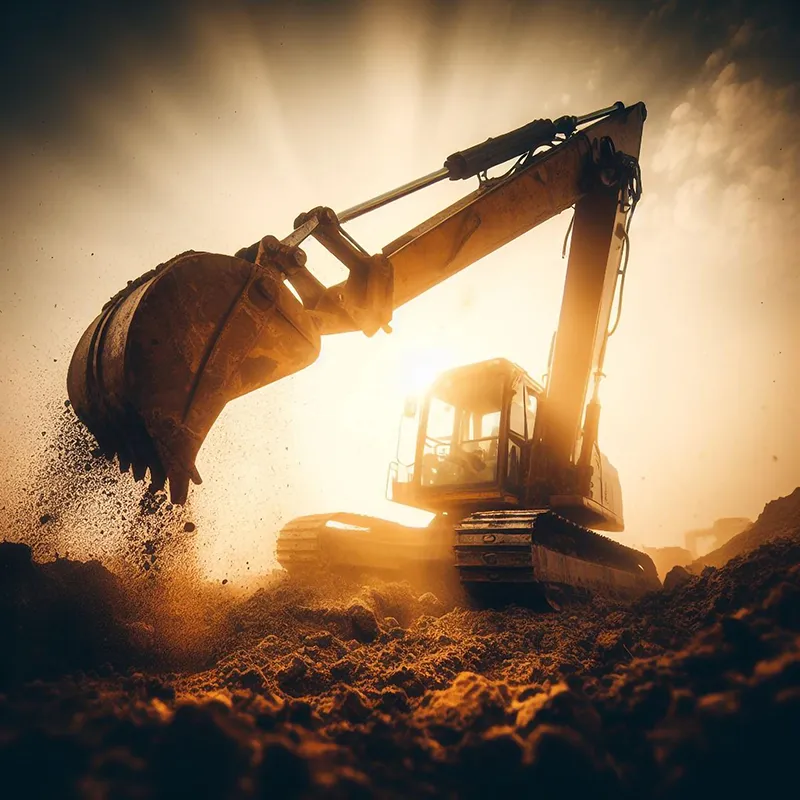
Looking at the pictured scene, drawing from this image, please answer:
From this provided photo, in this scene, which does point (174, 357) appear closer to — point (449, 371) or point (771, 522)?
point (449, 371)

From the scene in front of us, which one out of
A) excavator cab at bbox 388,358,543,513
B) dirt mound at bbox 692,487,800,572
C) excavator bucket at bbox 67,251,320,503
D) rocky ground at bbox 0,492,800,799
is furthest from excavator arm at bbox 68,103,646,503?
dirt mound at bbox 692,487,800,572

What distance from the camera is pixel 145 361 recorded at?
2.10m

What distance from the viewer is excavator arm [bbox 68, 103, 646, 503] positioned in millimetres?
2131

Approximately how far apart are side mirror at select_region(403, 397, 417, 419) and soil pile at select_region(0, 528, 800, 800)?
4490mm

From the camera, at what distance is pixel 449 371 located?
6723mm

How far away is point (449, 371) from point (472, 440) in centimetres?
120

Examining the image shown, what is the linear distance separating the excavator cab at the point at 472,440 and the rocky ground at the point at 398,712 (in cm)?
300

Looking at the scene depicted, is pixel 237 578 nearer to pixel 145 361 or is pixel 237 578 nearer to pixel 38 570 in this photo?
pixel 38 570

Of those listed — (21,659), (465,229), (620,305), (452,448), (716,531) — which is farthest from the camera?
(716,531)

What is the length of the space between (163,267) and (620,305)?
5.53 m

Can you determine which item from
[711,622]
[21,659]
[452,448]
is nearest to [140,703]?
[21,659]

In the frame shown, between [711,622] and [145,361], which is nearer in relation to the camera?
[145,361]

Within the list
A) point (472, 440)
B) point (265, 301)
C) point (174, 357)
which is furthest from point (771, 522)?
point (174, 357)

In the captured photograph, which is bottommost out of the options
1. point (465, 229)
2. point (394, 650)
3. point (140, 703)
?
point (140, 703)
